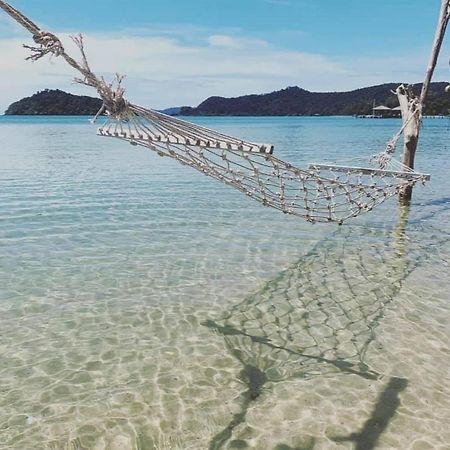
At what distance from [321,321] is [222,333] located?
101 cm

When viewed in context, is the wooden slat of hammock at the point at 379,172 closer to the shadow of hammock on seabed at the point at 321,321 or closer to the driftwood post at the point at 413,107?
the shadow of hammock on seabed at the point at 321,321

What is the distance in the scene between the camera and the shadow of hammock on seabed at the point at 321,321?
3619mm

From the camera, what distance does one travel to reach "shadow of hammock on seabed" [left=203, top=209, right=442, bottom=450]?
3619mm

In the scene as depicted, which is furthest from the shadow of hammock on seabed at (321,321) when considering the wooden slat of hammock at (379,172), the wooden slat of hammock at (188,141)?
the wooden slat of hammock at (188,141)

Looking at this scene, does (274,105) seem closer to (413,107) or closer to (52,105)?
(52,105)

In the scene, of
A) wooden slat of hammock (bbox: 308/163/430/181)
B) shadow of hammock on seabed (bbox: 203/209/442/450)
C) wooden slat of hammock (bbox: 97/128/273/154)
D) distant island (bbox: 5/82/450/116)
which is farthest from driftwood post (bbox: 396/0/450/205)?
distant island (bbox: 5/82/450/116)

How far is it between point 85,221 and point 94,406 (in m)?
5.44

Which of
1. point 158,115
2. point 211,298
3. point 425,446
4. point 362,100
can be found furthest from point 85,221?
point 362,100

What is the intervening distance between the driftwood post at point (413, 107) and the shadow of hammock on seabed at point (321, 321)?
341 centimetres

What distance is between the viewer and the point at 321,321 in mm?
4625

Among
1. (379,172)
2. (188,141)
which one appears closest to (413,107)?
(379,172)

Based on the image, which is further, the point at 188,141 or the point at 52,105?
the point at 52,105

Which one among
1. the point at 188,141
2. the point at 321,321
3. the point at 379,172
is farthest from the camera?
the point at 379,172

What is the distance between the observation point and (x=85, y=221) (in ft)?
27.3
